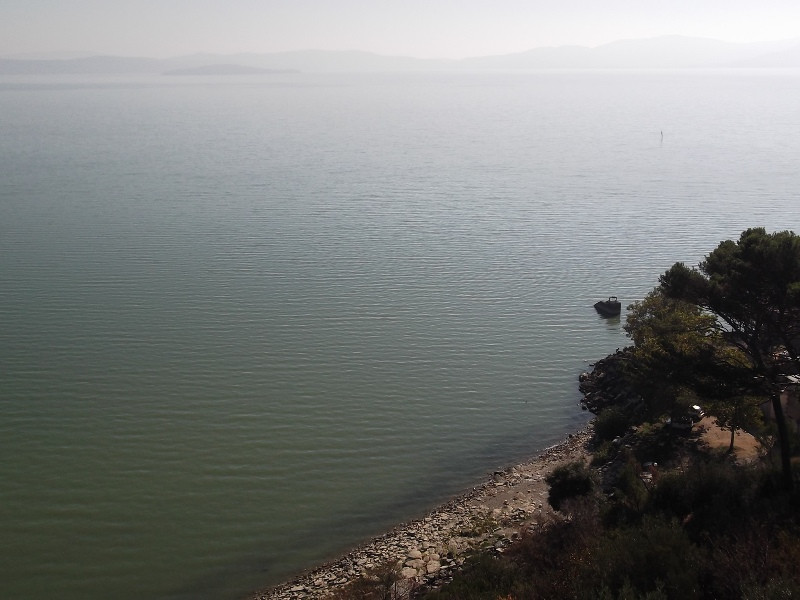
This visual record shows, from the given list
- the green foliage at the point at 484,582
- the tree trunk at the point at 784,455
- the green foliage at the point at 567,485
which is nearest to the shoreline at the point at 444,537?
the green foliage at the point at 567,485

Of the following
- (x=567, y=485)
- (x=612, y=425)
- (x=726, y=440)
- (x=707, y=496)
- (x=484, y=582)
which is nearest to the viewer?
(x=484, y=582)

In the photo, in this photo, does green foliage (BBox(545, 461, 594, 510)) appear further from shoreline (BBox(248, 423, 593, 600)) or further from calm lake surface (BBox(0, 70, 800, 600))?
calm lake surface (BBox(0, 70, 800, 600))

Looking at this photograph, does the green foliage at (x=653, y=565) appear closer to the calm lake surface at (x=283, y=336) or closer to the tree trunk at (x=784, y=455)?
the tree trunk at (x=784, y=455)

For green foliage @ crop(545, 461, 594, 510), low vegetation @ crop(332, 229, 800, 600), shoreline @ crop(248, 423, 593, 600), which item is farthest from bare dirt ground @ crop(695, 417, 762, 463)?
green foliage @ crop(545, 461, 594, 510)

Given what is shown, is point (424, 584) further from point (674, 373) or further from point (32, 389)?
point (32, 389)

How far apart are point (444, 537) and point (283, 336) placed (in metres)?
11.7

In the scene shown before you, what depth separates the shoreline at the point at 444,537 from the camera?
1354cm

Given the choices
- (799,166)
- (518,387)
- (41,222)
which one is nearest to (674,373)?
(518,387)

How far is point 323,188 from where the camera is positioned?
168 feet

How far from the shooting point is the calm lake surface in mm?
15742

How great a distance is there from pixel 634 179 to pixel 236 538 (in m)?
48.1

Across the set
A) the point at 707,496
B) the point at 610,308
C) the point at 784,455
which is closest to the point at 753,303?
the point at 784,455

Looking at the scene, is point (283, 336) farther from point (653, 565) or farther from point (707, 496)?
point (653, 565)

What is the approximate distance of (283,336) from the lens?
24.9 metres
